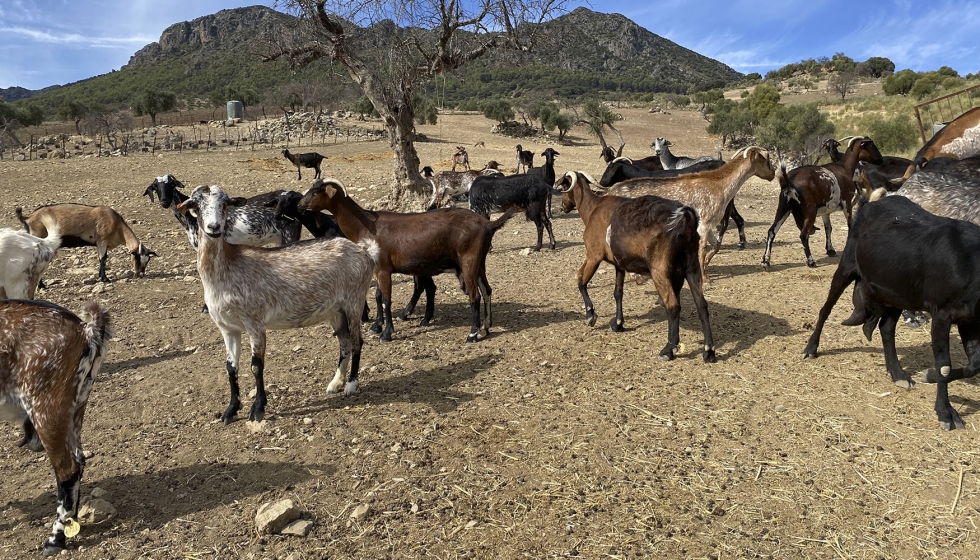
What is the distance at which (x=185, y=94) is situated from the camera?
78750 mm

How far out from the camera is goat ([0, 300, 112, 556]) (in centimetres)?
394

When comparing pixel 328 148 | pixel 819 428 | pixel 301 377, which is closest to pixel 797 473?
pixel 819 428

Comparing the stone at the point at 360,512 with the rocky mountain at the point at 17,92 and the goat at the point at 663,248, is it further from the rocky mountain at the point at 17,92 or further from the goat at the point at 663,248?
the rocky mountain at the point at 17,92

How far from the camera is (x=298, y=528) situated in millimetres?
4047

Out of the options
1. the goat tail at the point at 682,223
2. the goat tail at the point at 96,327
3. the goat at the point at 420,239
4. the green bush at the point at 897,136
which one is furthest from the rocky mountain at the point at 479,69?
the green bush at the point at 897,136

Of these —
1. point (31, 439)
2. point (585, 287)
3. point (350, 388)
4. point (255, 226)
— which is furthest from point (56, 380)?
point (255, 226)

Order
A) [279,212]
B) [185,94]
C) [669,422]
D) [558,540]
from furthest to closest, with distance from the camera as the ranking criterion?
[185,94] < [279,212] < [669,422] < [558,540]

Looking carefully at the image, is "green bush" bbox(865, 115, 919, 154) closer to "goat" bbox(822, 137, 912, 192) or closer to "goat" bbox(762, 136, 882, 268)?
"goat" bbox(822, 137, 912, 192)

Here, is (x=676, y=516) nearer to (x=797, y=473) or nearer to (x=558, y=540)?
(x=558, y=540)

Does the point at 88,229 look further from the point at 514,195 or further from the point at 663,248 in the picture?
the point at 663,248

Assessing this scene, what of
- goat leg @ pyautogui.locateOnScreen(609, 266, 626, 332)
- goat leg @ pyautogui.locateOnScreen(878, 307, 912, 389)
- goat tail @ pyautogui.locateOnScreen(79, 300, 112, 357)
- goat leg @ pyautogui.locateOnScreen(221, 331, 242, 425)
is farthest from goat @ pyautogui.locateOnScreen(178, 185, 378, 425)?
goat leg @ pyautogui.locateOnScreen(878, 307, 912, 389)

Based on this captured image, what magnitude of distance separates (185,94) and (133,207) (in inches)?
2845

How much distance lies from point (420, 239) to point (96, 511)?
4.36m

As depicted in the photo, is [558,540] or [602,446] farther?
[602,446]
